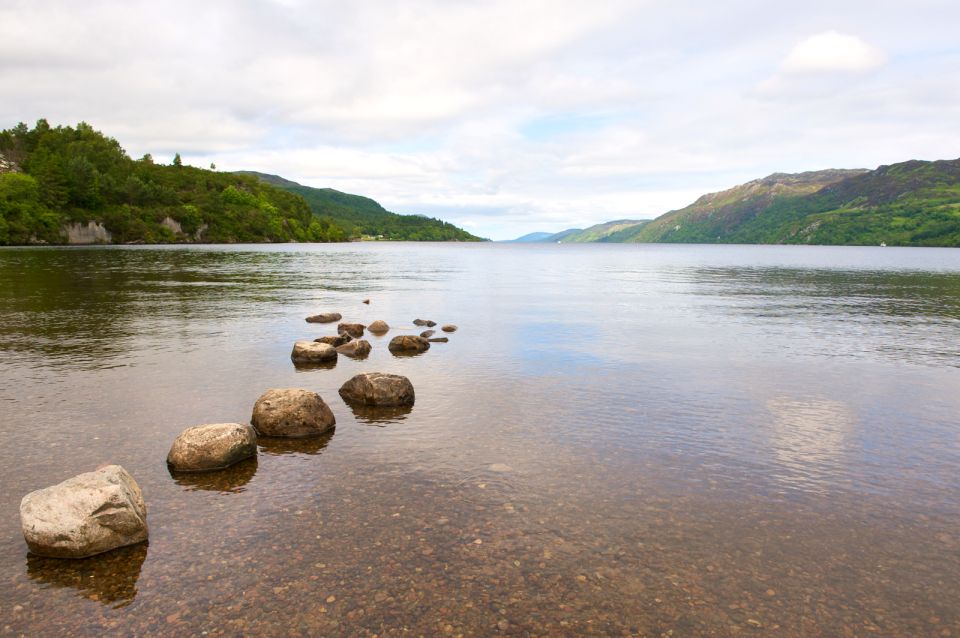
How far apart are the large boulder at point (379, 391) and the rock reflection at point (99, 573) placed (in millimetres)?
10414

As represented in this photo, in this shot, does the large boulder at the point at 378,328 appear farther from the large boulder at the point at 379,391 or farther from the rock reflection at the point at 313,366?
the large boulder at the point at 379,391

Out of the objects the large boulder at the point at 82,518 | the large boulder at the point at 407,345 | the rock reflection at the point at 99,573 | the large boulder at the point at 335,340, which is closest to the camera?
the rock reflection at the point at 99,573

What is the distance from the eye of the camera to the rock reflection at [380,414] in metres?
19.6

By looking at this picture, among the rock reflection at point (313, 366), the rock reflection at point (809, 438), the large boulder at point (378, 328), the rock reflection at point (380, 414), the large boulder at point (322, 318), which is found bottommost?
the rock reflection at point (809, 438)

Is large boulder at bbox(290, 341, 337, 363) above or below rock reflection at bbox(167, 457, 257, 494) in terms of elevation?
above

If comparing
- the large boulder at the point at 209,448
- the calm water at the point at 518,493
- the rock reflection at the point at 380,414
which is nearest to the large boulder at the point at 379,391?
the rock reflection at the point at 380,414

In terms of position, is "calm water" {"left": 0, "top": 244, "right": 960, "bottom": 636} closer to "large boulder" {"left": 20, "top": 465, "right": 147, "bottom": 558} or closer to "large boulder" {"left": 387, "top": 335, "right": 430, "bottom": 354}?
"large boulder" {"left": 20, "top": 465, "right": 147, "bottom": 558}

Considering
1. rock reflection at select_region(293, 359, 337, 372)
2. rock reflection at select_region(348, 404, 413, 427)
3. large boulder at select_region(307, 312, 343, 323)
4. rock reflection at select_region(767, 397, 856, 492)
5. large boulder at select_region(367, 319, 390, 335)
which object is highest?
large boulder at select_region(307, 312, 343, 323)

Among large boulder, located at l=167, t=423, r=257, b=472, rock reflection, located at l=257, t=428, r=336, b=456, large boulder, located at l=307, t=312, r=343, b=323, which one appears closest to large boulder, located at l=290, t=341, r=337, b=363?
rock reflection, located at l=257, t=428, r=336, b=456

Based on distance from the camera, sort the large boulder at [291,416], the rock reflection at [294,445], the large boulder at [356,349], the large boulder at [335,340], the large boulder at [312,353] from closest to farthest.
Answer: the rock reflection at [294,445]
the large boulder at [291,416]
the large boulder at [312,353]
the large boulder at [356,349]
the large boulder at [335,340]

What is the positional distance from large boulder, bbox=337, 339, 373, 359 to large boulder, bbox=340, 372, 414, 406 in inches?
339

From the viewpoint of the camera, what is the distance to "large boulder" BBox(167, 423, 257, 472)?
15.0 metres

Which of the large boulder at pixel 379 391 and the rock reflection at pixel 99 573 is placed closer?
the rock reflection at pixel 99 573

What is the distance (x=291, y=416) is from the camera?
59.1 ft
